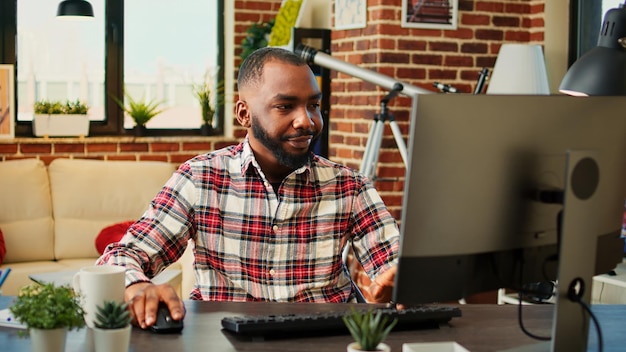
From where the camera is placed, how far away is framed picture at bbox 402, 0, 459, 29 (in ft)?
14.7

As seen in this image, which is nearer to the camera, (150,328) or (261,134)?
(150,328)

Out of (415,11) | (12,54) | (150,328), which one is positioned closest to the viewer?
(150,328)

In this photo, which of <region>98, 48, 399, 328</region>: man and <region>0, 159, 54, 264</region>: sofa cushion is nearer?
<region>98, 48, 399, 328</region>: man

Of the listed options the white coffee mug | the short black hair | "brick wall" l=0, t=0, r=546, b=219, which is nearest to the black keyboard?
the white coffee mug

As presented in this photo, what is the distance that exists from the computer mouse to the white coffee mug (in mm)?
91

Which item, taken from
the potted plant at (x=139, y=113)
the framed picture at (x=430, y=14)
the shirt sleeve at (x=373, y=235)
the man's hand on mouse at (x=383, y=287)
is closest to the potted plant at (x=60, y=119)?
the potted plant at (x=139, y=113)

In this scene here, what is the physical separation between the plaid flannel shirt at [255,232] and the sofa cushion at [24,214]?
8.91 ft

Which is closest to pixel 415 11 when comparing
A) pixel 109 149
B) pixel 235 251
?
pixel 109 149

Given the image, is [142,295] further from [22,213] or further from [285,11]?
[285,11]

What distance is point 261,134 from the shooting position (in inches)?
87.7

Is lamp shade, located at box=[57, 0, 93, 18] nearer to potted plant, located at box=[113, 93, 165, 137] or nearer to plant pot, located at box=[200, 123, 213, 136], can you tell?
potted plant, located at box=[113, 93, 165, 137]

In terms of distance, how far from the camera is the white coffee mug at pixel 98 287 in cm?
167

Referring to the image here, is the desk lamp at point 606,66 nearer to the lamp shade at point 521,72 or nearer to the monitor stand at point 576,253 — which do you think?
the monitor stand at point 576,253

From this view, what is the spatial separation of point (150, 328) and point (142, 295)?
0.23 ft
